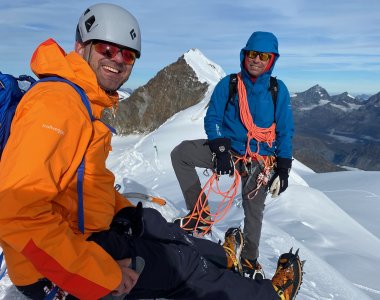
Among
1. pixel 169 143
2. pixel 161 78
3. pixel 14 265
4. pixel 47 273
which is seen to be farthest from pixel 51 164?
pixel 161 78

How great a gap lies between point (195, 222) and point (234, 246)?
742 millimetres

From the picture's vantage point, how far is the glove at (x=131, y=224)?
8.46ft

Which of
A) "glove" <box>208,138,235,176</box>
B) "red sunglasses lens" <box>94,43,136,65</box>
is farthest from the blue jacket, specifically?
"red sunglasses lens" <box>94,43,136,65</box>

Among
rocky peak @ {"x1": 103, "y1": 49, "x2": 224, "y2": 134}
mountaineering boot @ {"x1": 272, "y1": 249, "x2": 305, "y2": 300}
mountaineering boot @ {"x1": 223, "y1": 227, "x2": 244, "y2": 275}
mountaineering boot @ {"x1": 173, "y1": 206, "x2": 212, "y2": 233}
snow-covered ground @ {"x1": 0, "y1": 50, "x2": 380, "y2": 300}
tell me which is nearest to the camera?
mountaineering boot @ {"x1": 272, "y1": 249, "x2": 305, "y2": 300}

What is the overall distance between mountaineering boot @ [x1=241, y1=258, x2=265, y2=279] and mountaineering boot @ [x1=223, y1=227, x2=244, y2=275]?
0.16m

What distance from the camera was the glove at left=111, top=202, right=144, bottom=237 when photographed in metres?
2.58

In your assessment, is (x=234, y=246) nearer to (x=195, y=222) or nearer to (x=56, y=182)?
(x=195, y=222)

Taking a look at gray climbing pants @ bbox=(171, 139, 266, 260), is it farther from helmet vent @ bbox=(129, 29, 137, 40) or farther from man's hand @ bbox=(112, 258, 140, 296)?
man's hand @ bbox=(112, 258, 140, 296)

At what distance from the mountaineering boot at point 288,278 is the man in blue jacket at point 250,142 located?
1.52 feet

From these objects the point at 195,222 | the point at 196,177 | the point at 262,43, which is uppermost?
the point at 262,43

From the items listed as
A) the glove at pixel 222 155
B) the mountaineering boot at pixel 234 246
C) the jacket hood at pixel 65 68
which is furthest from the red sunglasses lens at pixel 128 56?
the mountaineering boot at pixel 234 246

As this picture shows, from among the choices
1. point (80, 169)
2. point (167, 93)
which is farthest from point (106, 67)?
point (167, 93)

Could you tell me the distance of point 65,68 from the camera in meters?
2.01

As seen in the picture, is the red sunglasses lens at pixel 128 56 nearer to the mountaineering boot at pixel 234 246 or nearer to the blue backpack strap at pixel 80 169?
the blue backpack strap at pixel 80 169
